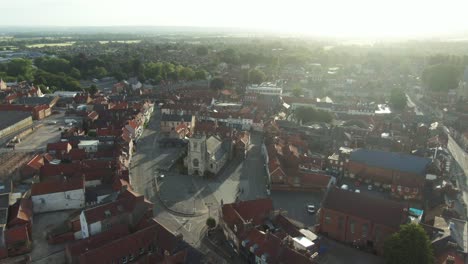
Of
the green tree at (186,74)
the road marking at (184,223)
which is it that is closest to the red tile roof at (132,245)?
the road marking at (184,223)

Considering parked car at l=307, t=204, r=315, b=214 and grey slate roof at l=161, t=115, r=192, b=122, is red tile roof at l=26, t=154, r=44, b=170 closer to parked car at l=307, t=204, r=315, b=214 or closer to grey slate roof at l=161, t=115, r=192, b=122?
grey slate roof at l=161, t=115, r=192, b=122

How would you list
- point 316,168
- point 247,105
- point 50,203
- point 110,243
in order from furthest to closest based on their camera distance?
point 247,105 → point 316,168 → point 50,203 → point 110,243

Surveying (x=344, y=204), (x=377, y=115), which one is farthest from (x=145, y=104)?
(x=344, y=204)

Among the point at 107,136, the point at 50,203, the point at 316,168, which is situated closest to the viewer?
the point at 50,203

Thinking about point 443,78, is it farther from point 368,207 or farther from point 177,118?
point 368,207

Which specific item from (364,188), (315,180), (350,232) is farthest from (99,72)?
(350,232)

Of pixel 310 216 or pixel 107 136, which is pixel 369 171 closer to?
pixel 310 216
